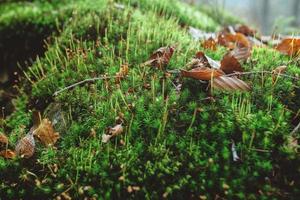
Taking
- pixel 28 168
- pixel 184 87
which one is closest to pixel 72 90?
pixel 28 168

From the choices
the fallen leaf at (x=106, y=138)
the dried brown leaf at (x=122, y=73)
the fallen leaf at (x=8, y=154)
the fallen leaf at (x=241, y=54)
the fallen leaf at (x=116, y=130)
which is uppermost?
the fallen leaf at (x=241, y=54)

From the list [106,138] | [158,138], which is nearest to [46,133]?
[106,138]

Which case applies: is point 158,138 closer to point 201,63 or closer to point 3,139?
point 201,63

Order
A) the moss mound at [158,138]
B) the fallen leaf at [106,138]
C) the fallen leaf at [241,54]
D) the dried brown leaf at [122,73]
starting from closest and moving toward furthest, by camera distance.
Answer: the moss mound at [158,138]
the fallen leaf at [106,138]
the dried brown leaf at [122,73]
the fallen leaf at [241,54]

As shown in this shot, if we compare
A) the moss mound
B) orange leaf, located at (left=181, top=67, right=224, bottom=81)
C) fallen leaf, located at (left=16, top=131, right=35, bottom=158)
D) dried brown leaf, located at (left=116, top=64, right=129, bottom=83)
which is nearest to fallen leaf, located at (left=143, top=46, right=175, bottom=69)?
the moss mound

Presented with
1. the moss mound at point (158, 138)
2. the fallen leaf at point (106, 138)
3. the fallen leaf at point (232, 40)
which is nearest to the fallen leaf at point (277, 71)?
the moss mound at point (158, 138)

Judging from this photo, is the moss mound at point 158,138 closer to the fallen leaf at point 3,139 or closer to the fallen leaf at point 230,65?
the fallen leaf at point 3,139

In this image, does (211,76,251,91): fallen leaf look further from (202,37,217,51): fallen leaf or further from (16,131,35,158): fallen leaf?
(16,131,35,158): fallen leaf
